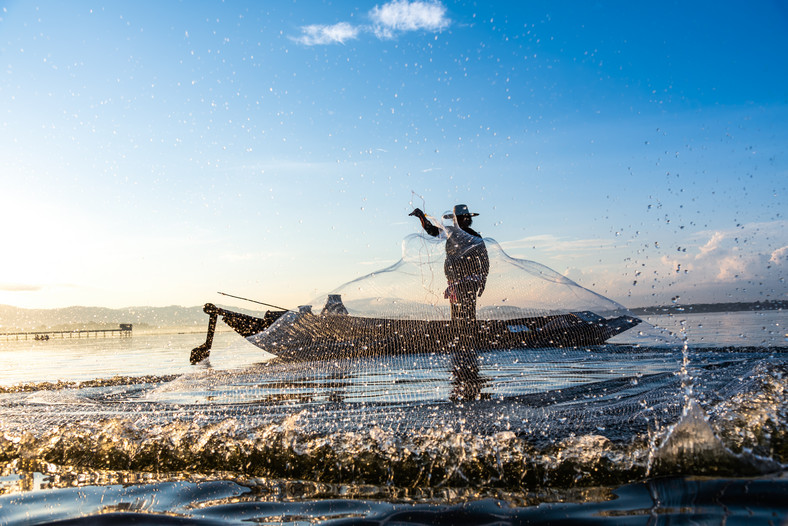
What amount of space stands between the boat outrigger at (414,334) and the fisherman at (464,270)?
25cm

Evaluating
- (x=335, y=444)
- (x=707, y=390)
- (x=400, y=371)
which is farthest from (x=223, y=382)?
(x=707, y=390)

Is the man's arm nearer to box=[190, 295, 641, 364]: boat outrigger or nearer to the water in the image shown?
box=[190, 295, 641, 364]: boat outrigger

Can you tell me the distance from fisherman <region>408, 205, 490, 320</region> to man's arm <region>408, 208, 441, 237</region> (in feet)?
0.35

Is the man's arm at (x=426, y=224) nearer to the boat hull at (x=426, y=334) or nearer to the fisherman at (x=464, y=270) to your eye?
the fisherman at (x=464, y=270)

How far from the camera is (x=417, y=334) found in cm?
804

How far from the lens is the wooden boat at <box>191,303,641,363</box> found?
7.94m

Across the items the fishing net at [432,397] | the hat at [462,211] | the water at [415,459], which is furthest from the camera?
the hat at [462,211]

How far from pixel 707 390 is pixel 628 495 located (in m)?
3.00

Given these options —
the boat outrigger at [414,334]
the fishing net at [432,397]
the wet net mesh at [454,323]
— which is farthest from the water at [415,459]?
the boat outrigger at [414,334]

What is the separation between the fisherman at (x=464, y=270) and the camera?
782 cm

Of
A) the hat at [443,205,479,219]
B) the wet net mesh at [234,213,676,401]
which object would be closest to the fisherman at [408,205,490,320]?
the wet net mesh at [234,213,676,401]

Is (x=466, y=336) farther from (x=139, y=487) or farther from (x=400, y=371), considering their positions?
(x=139, y=487)

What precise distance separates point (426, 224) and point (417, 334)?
1.80 m

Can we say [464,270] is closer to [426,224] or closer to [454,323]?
[454,323]
